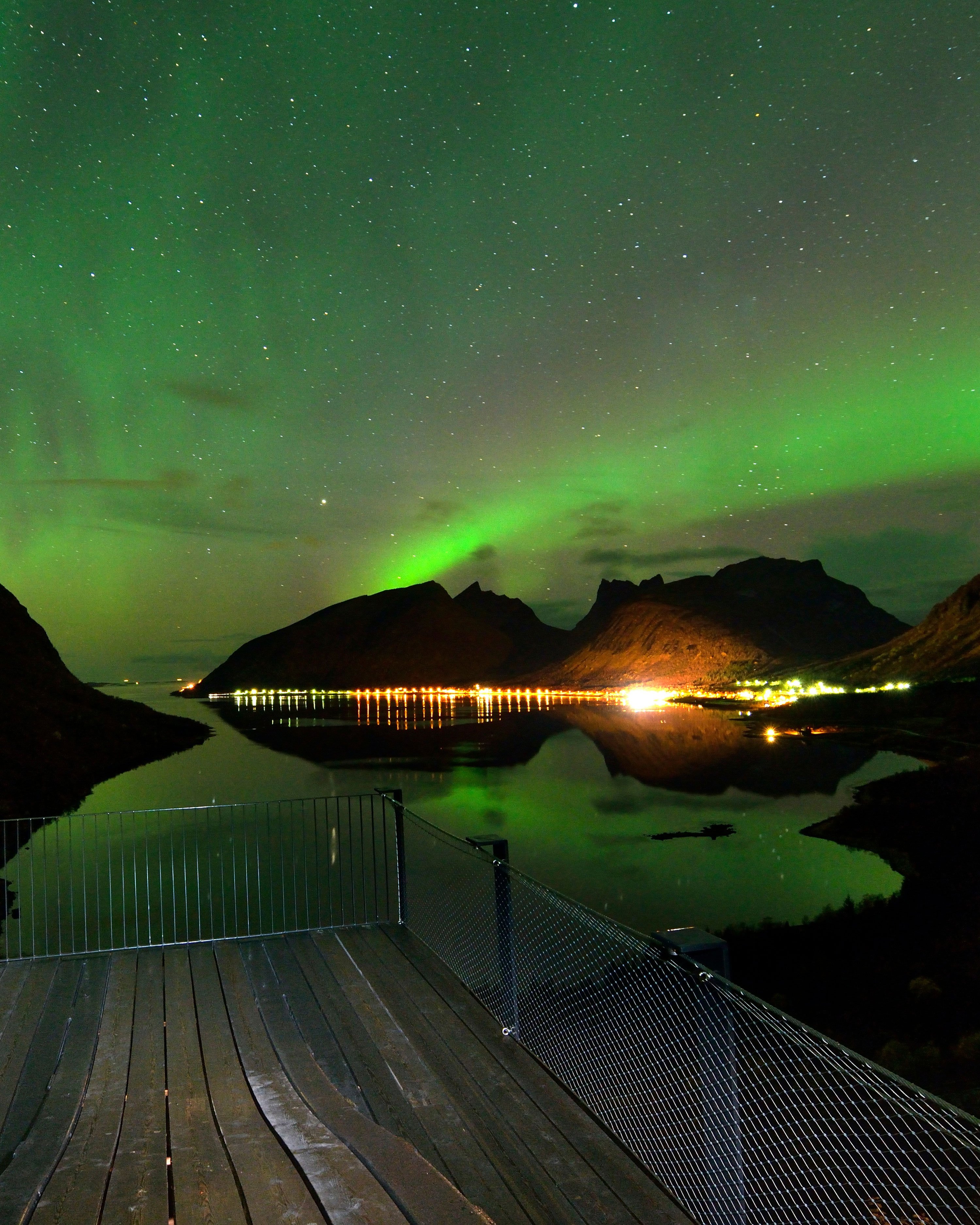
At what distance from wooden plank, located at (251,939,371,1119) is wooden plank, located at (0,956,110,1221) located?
1221 millimetres

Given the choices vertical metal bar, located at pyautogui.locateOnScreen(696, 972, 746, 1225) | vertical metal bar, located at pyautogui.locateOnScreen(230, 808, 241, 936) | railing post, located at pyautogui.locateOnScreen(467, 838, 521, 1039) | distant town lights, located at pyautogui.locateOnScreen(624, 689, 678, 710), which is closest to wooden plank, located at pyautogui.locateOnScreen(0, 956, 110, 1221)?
vertical metal bar, located at pyautogui.locateOnScreen(230, 808, 241, 936)

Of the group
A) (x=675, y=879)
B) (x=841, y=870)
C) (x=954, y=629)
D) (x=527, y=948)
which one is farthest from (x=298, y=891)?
(x=954, y=629)

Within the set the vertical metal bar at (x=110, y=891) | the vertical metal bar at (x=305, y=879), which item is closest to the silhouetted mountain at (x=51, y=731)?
the vertical metal bar at (x=110, y=891)

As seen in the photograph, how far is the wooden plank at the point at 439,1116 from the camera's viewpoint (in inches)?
162

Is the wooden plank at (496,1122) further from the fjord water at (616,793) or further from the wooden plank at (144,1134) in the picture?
the fjord water at (616,793)

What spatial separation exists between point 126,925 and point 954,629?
13709 centimetres

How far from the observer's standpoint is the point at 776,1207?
7918mm

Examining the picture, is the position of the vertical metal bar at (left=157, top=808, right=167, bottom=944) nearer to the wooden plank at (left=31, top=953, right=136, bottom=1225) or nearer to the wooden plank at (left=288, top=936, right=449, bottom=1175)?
the wooden plank at (left=31, top=953, right=136, bottom=1225)

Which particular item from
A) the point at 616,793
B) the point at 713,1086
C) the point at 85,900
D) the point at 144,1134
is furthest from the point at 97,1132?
the point at 616,793

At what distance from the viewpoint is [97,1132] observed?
4605mm

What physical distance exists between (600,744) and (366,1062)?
74.2 m

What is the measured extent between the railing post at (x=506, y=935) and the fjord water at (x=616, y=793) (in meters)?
15.1

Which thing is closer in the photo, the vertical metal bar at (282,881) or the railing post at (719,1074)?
the railing post at (719,1074)

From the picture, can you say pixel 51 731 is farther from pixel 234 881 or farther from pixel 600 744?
pixel 600 744
